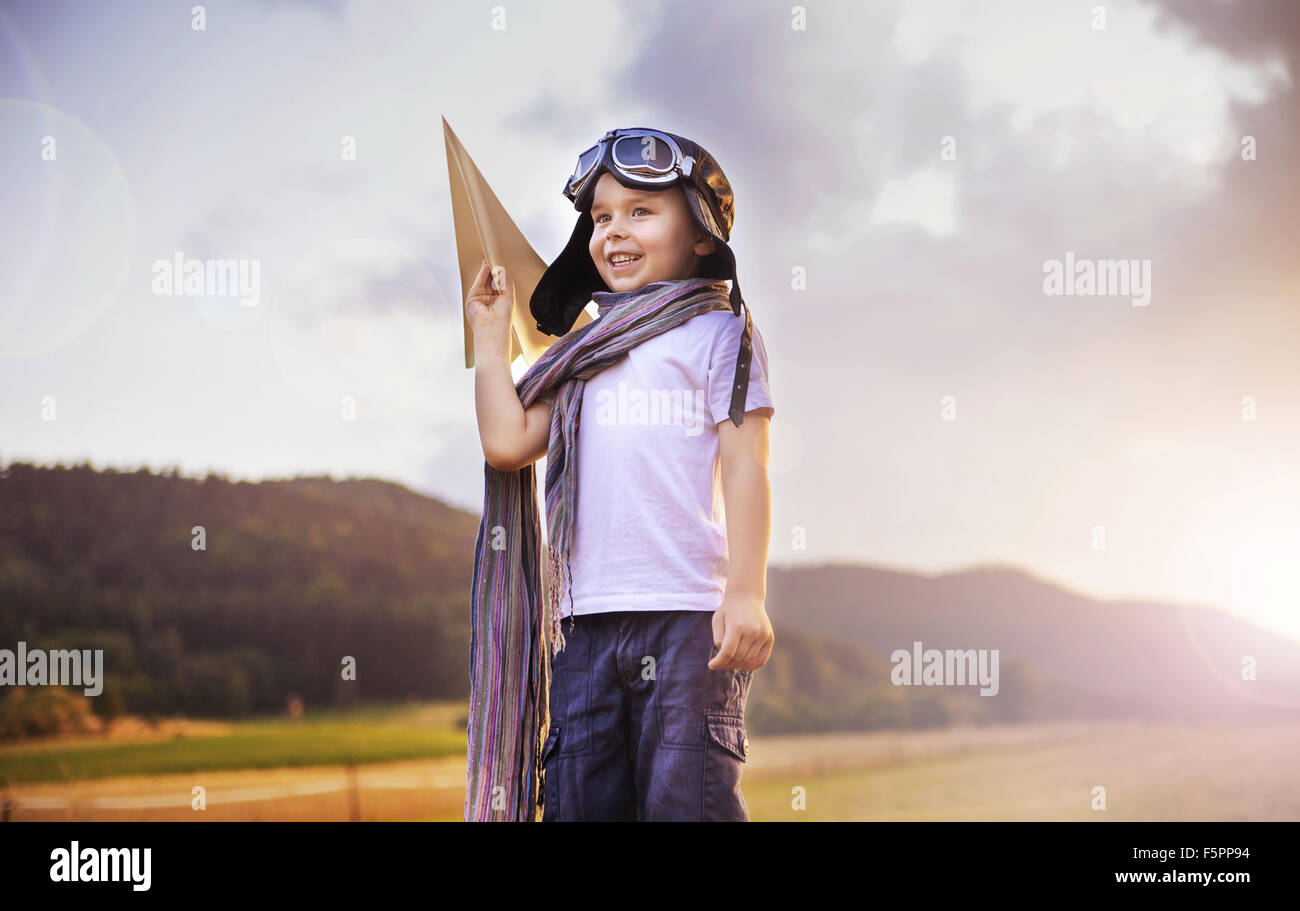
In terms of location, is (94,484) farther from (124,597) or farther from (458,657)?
(458,657)

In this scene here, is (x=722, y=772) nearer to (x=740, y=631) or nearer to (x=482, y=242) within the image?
(x=740, y=631)

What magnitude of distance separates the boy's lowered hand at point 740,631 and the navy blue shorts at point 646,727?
0.03m

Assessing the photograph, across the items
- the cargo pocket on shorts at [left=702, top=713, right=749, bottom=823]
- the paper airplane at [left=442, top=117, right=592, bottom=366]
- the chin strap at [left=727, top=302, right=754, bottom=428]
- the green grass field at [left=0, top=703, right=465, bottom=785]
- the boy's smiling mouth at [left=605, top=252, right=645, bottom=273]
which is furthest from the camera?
the green grass field at [left=0, top=703, right=465, bottom=785]

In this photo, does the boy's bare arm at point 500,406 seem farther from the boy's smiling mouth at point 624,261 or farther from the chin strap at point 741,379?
the chin strap at point 741,379

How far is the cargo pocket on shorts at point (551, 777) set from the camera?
1.33m

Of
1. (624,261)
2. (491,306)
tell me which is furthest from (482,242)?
(624,261)

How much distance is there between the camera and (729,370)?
1402mm

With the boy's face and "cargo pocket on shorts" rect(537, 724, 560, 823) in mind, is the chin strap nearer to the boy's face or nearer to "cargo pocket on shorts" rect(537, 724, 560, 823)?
the boy's face

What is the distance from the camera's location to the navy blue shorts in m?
1.26

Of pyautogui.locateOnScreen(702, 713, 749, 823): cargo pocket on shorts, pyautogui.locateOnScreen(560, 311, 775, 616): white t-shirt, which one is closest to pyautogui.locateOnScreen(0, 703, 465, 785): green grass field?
pyautogui.locateOnScreen(560, 311, 775, 616): white t-shirt

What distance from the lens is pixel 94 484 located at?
93.7 inches

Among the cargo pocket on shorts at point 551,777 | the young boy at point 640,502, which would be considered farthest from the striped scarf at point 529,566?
the cargo pocket on shorts at point 551,777
